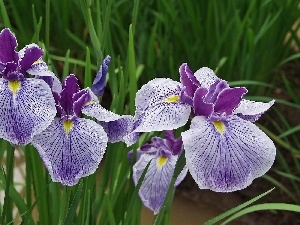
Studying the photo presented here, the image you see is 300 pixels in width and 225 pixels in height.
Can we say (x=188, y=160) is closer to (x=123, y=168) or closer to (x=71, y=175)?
(x=71, y=175)


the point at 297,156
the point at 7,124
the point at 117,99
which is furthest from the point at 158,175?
the point at 297,156

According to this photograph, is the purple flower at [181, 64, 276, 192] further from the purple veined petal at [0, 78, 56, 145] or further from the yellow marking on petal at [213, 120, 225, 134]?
the purple veined petal at [0, 78, 56, 145]

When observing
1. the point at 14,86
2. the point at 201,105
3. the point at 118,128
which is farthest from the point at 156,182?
the point at 14,86

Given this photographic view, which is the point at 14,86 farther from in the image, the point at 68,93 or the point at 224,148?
the point at 224,148

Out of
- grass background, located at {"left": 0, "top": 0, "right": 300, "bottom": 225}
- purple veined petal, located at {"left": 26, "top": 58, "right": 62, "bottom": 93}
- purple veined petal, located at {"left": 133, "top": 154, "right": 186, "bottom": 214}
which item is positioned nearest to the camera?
purple veined petal, located at {"left": 26, "top": 58, "right": 62, "bottom": 93}

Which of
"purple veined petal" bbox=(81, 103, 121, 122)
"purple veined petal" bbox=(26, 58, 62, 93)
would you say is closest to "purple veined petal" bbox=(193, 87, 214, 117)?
"purple veined petal" bbox=(81, 103, 121, 122)

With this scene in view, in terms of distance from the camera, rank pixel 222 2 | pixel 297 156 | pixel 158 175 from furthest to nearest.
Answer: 1. pixel 222 2
2. pixel 297 156
3. pixel 158 175
